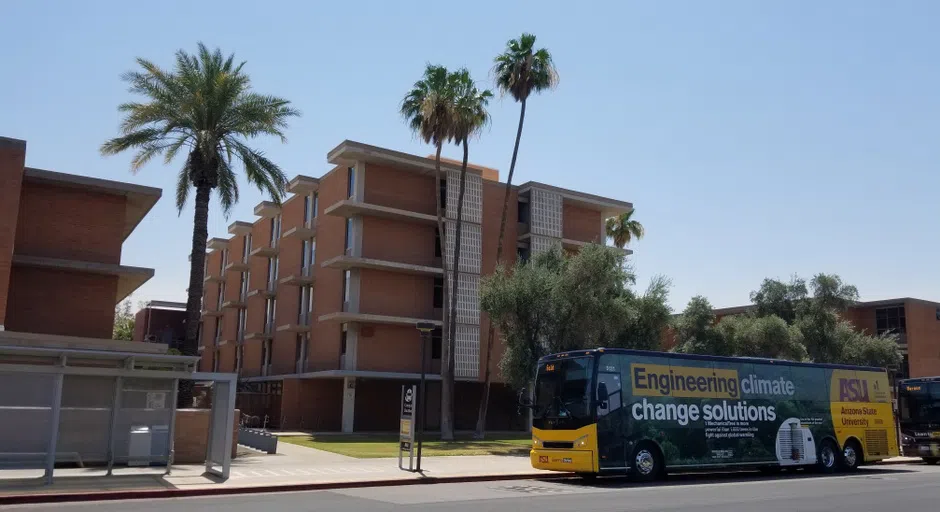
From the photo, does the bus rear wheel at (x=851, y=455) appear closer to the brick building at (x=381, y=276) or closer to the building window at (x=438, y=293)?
the brick building at (x=381, y=276)

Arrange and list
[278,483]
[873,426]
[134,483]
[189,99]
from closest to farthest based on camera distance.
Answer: [134,483]
[278,483]
[873,426]
[189,99]

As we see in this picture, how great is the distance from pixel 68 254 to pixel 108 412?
35.8 ft

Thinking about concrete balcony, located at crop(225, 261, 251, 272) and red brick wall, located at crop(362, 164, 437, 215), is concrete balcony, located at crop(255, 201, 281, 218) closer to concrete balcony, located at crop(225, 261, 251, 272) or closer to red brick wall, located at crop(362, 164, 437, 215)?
concrete balcony, located at crop(225, 261, 251, 272)

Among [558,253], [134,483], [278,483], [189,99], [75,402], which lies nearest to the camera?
[134,483]

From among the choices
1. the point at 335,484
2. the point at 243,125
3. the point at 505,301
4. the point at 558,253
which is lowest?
the point at 335,484

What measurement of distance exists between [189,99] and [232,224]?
34002 mm

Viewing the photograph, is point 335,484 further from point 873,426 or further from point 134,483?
point 873,426

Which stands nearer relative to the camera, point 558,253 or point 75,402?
point 75,402

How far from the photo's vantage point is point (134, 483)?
16.3 metres

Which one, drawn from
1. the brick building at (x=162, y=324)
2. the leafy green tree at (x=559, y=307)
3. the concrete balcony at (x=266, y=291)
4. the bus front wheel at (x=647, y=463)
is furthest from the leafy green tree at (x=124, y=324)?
the bus front wheel at (x=647, y=463)

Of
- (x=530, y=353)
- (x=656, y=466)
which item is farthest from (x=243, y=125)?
(x=656, y=466)

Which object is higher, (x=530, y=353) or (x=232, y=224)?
(x=232, y=224)

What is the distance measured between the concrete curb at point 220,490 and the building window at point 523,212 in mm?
27233

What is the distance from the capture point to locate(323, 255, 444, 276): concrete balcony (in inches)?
1606
